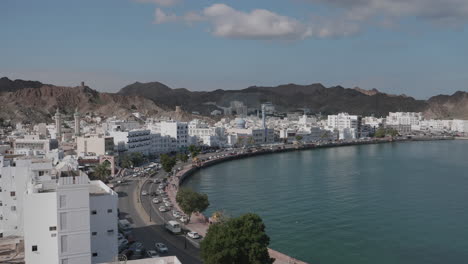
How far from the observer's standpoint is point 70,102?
64625 millimetres

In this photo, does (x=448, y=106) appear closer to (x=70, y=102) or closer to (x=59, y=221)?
(x=70, y=102)

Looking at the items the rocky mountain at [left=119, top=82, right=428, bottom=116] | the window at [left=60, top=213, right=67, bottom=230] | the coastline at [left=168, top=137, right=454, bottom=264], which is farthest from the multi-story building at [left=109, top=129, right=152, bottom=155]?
the rocky mountain at [left=119, top=82, right=428, bottom=116]

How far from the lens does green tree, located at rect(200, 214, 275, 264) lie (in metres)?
8.80

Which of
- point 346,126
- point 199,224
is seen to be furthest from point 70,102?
point 199,224

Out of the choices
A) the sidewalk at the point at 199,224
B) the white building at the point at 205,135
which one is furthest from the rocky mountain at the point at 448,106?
the sidewalk at the point at 199,224

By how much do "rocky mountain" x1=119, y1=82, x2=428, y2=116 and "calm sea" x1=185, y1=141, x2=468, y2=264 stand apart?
194 feet

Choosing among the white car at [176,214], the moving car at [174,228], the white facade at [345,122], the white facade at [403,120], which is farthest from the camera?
the white facade at [403,120]

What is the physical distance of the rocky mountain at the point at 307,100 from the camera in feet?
308

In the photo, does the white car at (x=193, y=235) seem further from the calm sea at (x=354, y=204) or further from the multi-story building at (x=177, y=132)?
the multi-story building at (x=177, y=132)

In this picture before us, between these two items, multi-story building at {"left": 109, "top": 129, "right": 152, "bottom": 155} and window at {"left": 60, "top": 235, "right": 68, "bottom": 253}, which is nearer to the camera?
window at {"left": 60, "top": 235, "right": 68, "bottom": 253}

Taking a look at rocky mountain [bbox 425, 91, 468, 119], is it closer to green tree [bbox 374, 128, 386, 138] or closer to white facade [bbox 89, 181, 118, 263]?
green tree [bbox 374, 128, 386, 138]

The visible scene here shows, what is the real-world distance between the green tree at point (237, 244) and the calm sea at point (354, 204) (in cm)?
317

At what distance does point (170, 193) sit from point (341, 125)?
36.9 meters

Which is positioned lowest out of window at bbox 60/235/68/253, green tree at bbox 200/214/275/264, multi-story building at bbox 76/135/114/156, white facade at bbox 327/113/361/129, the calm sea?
the calm sea
